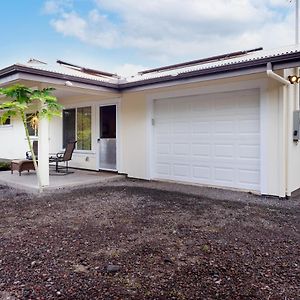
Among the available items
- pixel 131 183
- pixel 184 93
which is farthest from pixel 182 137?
pixel 131 183

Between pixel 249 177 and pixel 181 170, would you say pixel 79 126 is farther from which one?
pixel 249 177

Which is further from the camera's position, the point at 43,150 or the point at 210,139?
the point at 210,139

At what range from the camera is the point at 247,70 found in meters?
6.42

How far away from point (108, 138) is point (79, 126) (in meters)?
1.57

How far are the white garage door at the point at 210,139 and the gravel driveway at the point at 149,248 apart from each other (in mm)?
1179

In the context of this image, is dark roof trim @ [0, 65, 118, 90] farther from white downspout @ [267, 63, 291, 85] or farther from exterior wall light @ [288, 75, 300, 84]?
exterior wall light @ [288, 75, 300, 84]

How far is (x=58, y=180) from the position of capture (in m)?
8.58

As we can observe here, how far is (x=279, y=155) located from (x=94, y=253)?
4.76m

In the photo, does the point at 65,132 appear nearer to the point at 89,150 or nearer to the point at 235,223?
the point at 89,150

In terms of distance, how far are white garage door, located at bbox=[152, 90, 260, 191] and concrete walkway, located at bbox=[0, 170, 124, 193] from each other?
1.64 m

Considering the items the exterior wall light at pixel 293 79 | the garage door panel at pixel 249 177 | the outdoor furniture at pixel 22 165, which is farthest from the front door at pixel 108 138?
the exterior wall light at pixel 293 79

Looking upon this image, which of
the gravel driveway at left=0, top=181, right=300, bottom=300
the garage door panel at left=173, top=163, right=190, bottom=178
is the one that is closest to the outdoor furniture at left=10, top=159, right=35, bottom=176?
the gravel driveway at left=0, top=181, right=300, bottom=300

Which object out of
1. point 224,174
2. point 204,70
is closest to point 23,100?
point 204,70

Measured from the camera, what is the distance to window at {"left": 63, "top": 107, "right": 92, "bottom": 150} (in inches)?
425
